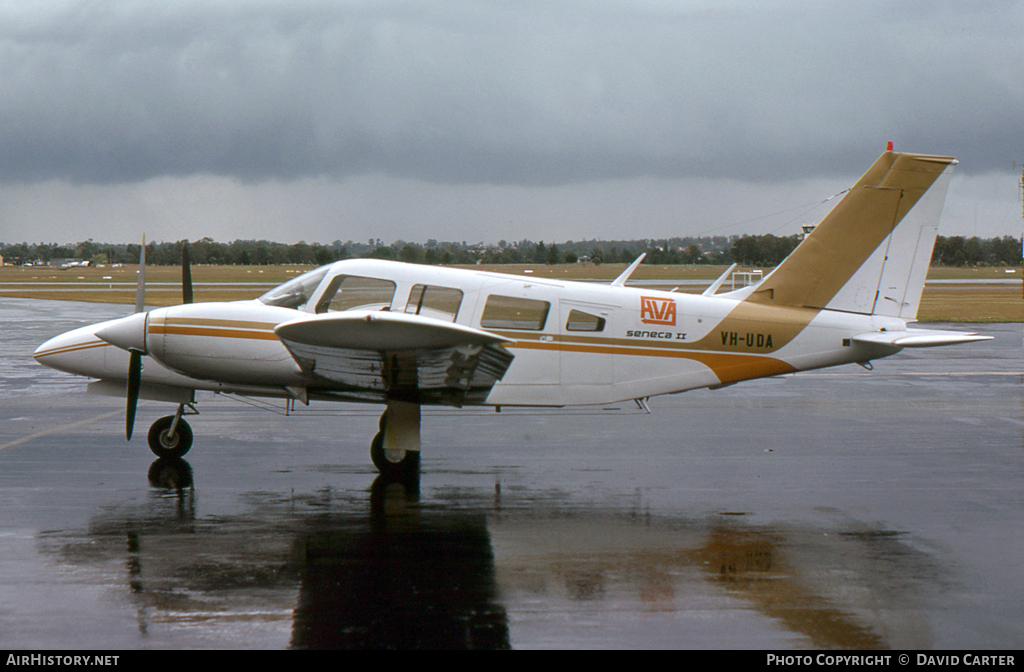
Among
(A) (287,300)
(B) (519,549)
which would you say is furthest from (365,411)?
(B) (519,549)

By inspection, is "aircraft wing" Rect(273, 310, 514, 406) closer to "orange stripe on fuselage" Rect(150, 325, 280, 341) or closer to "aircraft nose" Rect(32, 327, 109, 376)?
"orange stripe on fuselage" Rect(150, 325, 280, 341)

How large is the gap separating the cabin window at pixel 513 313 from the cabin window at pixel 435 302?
0.33 metres

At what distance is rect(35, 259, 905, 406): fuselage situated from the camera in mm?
9320

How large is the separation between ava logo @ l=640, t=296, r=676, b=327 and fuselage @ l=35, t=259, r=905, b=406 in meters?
0.01

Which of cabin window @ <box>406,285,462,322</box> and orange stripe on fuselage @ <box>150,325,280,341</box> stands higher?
cabin window @ <box>406,285,462,322</box>

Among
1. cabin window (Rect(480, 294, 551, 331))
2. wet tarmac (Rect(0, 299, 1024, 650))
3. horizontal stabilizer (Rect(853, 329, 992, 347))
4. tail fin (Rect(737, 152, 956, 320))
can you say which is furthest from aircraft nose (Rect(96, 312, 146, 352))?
horizontal stabilizer (Rect(853, 329, 992, 347))

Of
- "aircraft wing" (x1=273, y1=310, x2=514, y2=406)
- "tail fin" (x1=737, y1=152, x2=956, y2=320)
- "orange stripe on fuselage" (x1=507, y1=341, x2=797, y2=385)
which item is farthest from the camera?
"tail fin" (x1=737, y1=152, x2=956, y2=320)

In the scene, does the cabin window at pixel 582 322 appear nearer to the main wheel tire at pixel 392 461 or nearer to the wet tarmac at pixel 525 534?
the wet tarmac at pixel 525 534

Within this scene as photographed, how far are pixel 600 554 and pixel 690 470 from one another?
10.8ft

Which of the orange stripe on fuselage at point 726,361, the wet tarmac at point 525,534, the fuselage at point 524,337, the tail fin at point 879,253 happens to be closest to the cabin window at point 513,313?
the fuselage at point 524,337

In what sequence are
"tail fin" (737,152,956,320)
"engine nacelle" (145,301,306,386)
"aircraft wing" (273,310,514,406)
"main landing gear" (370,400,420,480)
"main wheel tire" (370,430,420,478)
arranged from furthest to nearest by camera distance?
"tail fin" (737,152,956,320), "main wheel tire" (370,430,420,478), "main landing gear" (370,400,420,480), "engine nacelle" (145,301,306,386), "aircraft wing" (273,310,514,406)

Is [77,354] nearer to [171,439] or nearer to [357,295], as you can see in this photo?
[171,439]

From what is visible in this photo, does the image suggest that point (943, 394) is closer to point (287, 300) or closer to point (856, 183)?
point (856, 183)

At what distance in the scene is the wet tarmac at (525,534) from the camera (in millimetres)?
5543
